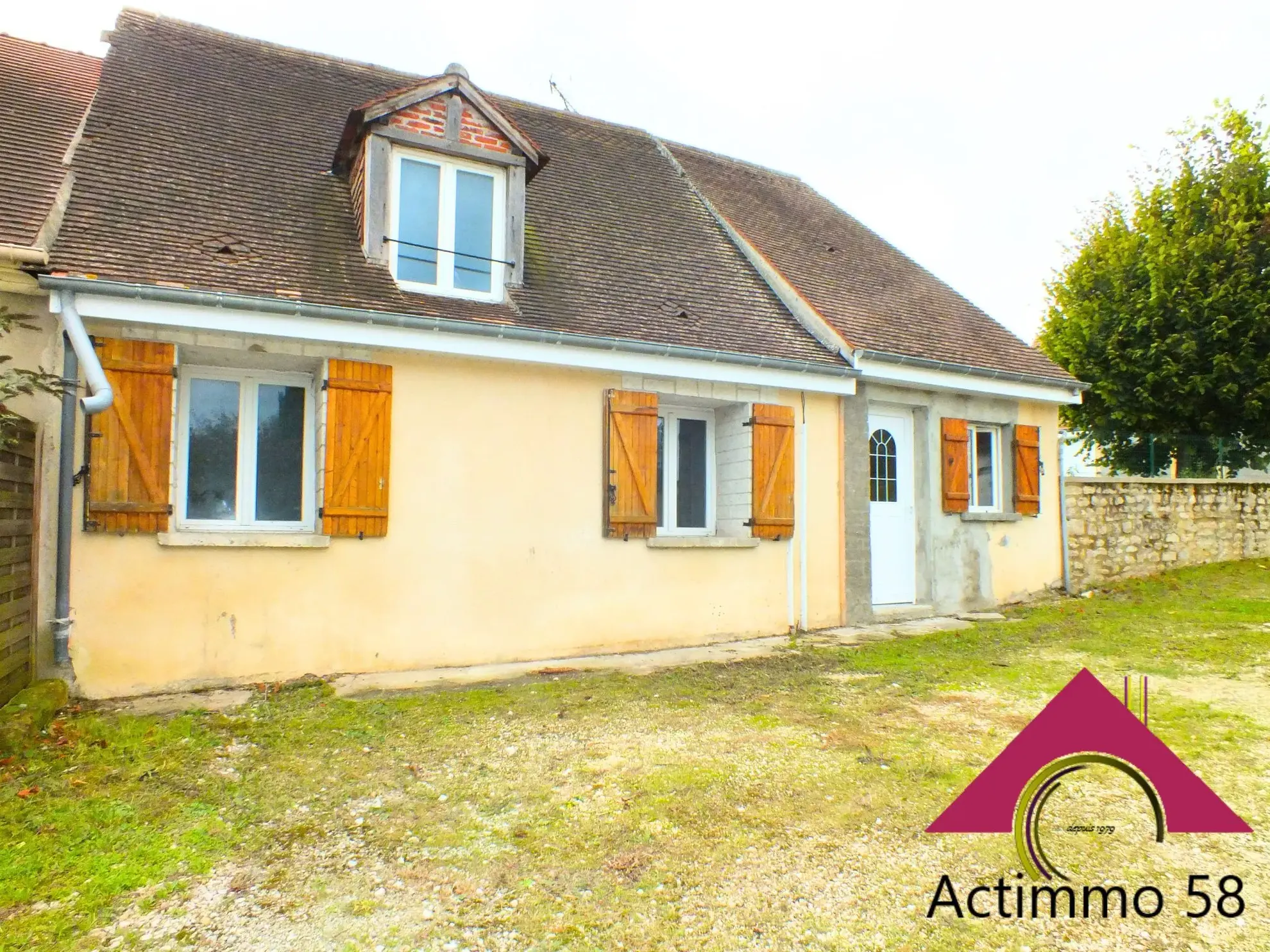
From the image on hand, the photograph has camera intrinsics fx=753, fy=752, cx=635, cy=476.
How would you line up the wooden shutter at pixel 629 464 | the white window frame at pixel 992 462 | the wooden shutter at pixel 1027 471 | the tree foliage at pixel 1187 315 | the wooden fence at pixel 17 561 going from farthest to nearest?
the tree foliage at pixel 1187 315, the white window frame at pixel 992 462, the wooden shutter at pixel 1027 471, the wooden shutter at pixel 629 464, the wooden fence at pixel 17 561

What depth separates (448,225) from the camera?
7.01 meters

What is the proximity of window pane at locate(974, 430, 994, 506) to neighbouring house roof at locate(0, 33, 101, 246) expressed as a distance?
33.0 feet

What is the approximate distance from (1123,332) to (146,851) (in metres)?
17.1

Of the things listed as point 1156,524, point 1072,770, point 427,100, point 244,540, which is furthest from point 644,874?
point 1156,524

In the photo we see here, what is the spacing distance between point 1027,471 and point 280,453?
8.93 metres

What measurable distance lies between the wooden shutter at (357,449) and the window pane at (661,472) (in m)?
2.86

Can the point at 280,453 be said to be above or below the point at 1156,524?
above

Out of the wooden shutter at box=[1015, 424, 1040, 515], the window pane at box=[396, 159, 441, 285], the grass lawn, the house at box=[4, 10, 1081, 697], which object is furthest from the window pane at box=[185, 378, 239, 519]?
the wooden shutter at box=[1015, 424, 1040, 515]

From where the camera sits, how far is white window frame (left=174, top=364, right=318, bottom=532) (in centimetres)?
597

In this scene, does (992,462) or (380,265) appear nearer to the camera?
(380,265)

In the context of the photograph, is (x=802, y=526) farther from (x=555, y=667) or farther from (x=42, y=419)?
(x=42, y=419)

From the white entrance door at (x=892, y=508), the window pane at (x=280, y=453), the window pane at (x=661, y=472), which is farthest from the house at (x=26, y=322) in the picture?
the white entrance door at (x=892, y=508)

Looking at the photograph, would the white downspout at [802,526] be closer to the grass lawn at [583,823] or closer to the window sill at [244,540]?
the grass lawn at [583,823]

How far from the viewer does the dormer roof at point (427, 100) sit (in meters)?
6.72
